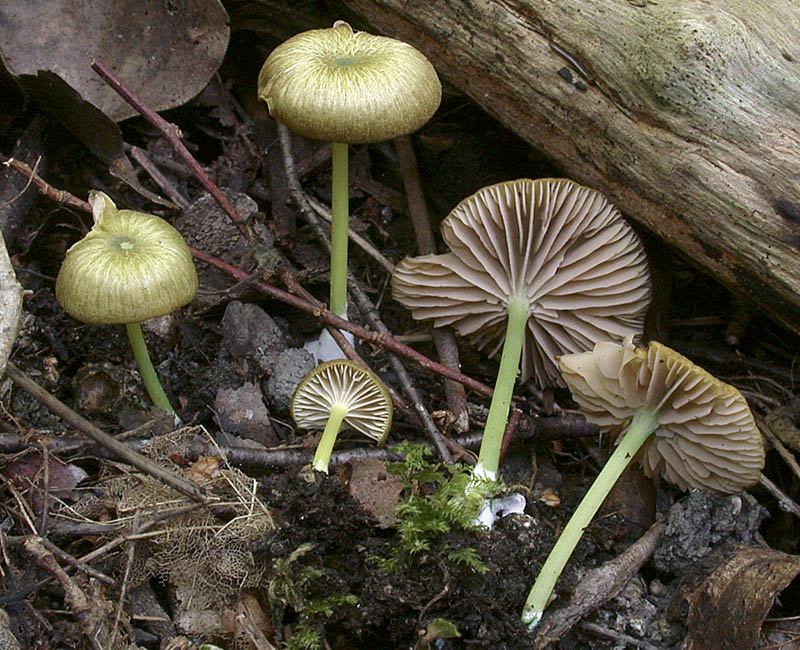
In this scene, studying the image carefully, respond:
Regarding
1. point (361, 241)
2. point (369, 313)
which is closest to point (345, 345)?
point (369, 313)

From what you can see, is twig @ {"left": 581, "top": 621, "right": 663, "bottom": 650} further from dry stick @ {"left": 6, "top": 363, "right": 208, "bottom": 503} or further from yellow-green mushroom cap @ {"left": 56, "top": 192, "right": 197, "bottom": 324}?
yellow-green mushroom cap @ {"left": 56, "top": 192, "right": 197, "bottom": 324}

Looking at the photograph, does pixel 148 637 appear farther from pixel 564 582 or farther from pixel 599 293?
pixel 599 293

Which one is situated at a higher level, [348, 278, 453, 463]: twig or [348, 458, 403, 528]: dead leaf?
[348, 278, 453, 463]: twig

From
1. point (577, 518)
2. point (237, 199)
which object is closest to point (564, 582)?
point (577, 518)

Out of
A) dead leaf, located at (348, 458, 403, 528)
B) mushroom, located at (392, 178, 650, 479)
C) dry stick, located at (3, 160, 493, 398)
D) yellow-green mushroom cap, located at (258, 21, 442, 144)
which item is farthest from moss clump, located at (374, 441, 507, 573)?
yellow-green mushroom cap, located at (258, 21, 442, 144)

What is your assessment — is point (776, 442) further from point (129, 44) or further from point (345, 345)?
point (129, 44)

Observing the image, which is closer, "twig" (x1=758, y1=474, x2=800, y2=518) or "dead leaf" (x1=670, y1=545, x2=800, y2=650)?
"dead leaf" (x1=670, y1=545, x2=800, y2=650)
